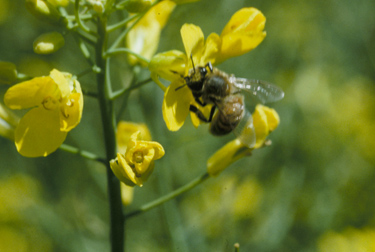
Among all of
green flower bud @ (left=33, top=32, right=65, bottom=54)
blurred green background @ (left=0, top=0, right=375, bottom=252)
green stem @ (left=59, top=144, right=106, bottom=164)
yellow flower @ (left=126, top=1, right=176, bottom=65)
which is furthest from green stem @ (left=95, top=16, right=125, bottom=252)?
blurred green background @ (left=0, top=0, right=375, bottom=252)

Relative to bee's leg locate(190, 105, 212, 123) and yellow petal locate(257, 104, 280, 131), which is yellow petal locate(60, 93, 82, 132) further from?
yellow petal locate(257, 104, 280, 131)

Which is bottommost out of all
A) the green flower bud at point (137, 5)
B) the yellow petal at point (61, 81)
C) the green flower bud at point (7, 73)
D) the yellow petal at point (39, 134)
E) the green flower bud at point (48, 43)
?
the yellow petal at point (39, 134)

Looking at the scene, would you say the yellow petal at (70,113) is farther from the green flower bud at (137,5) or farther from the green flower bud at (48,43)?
the green flower bud at (137,5)

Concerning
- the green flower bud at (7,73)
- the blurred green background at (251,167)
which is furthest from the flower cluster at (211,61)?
the blurred green background at (251,167)

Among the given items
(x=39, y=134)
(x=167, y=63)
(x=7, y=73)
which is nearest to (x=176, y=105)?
(x=167, y=63)

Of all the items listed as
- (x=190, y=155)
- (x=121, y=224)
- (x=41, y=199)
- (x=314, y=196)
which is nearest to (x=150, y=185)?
(x=190, y=155)
